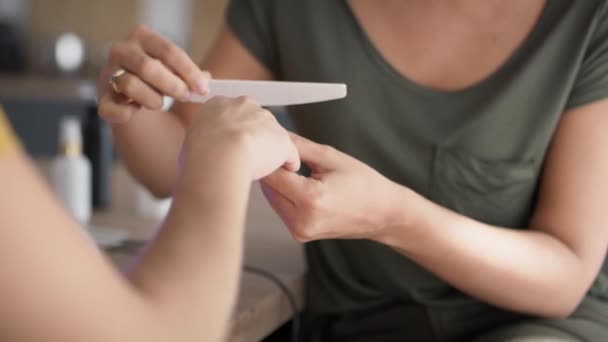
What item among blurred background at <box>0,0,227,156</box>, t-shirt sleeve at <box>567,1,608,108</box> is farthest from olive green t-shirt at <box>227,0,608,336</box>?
blurred background at <box>0,0,227,156</box>

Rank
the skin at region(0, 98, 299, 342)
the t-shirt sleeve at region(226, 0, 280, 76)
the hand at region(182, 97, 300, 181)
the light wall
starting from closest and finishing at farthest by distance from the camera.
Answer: the skin at region(0, 98, 299, 342)
the hand at region(182, 97, 300, 181)
the t-shirt sleeve at region(226, 0, 280, 76)
the light wall

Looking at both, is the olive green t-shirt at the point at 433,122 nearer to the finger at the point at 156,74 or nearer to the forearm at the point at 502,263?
the forearm at the point at 502,263

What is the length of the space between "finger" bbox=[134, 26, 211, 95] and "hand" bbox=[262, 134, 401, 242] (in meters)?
0.12

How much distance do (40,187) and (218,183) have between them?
0.11 meters

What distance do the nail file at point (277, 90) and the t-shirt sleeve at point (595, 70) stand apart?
28 cm

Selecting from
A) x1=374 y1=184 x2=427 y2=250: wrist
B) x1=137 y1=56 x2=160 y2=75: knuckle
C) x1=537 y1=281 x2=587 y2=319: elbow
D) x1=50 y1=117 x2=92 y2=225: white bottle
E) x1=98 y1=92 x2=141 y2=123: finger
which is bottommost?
x1=50 y1=117 x2=92 y2=225: white bottle

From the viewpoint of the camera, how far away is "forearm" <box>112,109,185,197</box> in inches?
32.5

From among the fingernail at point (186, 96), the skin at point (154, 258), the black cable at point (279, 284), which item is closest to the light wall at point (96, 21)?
the black cable at point (279, 284)

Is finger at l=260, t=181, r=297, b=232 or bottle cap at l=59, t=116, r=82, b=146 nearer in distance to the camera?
finger at l=260, t=181, r=297, b=232

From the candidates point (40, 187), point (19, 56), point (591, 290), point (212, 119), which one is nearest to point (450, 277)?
point (591, 290)

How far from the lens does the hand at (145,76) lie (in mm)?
664

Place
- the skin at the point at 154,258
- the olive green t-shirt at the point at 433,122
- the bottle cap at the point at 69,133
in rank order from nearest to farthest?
the skin at the point at 154,258 → the olive green t-shirt at the point at 433,122 → the bottle cap at the point at 69,133

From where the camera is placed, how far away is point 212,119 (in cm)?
48

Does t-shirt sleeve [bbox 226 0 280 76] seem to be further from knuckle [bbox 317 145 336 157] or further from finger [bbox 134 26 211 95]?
knuckle [bbox 317 145 336 157]
